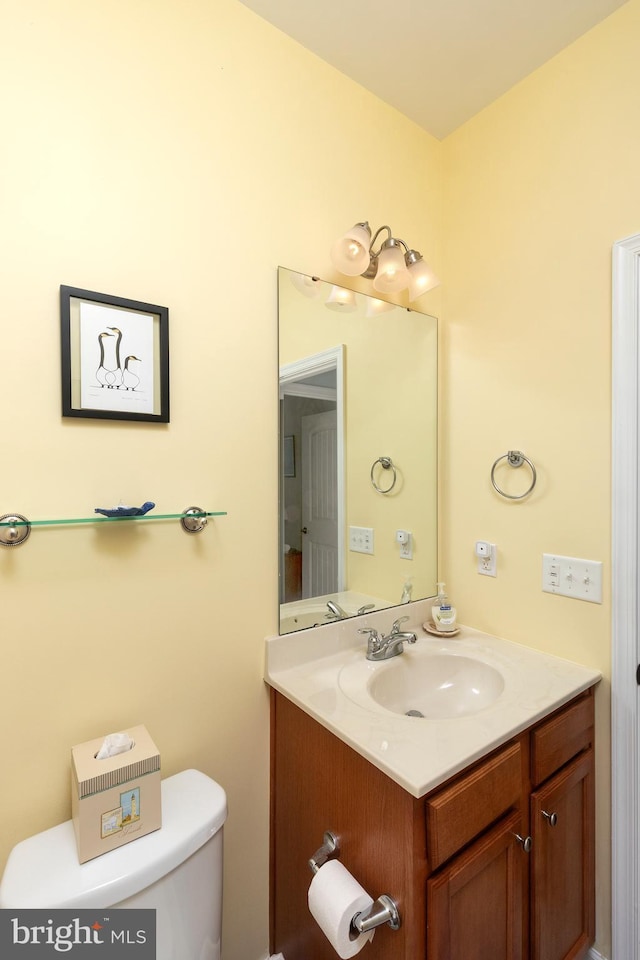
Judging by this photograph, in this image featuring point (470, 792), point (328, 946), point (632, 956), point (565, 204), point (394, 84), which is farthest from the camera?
point (394, 84)

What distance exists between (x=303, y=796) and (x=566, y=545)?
3.34 feet

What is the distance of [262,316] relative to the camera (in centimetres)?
126

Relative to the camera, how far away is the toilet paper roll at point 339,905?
84cm

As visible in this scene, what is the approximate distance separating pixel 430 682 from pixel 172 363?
3.92 ft

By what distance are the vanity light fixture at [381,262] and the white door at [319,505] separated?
0.45m

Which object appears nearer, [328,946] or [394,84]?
[328,946]

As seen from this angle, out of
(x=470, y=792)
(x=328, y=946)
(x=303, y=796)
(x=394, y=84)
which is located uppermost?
(x=394, y=84)

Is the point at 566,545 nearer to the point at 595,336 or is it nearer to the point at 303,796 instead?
the point at 595,336

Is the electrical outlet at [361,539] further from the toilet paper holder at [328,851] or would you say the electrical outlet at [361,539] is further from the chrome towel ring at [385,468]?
the toilet paper holder at [328,851]

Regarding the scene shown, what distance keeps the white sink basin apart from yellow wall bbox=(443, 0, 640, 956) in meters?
0.23

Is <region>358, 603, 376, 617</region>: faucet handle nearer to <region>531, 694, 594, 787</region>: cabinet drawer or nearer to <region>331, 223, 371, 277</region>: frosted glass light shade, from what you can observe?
<region>531, 694, 594, 787</region>: cabinet drawer

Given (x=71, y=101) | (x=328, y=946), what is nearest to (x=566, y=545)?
(x=328, y=946)

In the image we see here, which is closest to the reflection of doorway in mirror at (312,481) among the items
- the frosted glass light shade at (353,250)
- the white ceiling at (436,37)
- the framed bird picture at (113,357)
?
the frosted glass light shade at (353,250)

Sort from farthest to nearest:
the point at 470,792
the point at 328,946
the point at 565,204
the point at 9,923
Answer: the point at 565,204 < the point at 328,946 < the point at 470,792 < the point at 9,923
